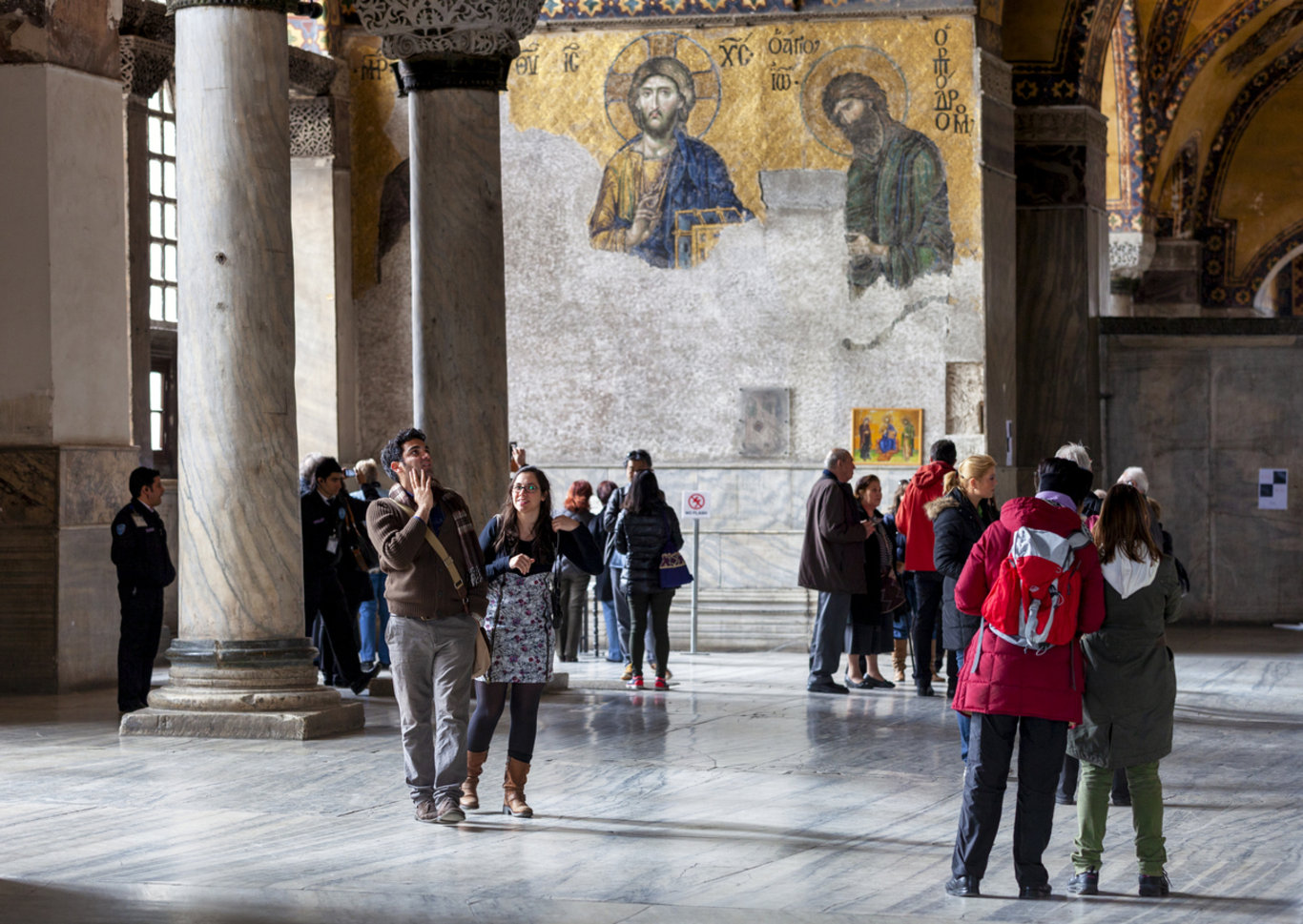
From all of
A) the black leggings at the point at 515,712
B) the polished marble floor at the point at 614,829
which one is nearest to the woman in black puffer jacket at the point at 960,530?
the polished marble floor at the point at 614,829

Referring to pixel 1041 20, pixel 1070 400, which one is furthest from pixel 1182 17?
pixel 1070 400

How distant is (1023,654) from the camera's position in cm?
602

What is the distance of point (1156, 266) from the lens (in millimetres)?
26031

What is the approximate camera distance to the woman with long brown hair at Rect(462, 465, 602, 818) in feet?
24.4

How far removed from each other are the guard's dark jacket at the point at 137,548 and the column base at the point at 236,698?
126cm

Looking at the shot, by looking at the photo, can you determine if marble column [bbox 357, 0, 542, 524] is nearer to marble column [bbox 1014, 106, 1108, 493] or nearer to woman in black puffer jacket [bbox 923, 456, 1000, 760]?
woman in black puffer jacket [bbox 923, 456, 1000, 760]

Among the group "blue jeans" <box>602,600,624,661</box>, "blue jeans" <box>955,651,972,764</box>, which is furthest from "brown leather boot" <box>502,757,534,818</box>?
"blue jeans" <box>602,600,624,661</box>

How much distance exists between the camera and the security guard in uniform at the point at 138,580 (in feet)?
35.3

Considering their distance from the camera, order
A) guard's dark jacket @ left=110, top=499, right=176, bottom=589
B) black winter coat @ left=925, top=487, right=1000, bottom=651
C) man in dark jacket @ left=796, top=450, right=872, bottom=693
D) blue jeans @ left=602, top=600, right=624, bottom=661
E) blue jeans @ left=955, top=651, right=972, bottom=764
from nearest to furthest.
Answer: blue jeans @ left=955, top=651, right=972, bottom=764, black winter coat @ left=925, top=487, right=1000, bottom=651, guard's dark jacket @ left=110, top=499, right=176, bottom=589, man in dark jacket @ left=796, top=450, right=872, bottom=693, blue jeans @ left=602, top=600, right=624, bottom=661

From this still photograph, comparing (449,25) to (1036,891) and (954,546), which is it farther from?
(1036,891)

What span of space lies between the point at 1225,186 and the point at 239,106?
20.2m

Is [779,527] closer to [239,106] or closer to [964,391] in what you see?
[964,391]

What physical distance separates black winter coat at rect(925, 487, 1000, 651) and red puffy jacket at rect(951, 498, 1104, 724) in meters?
2.31

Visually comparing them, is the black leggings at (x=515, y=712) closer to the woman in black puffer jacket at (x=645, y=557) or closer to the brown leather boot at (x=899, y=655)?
the woman in black puffer jacket at (x=645, y=557)
